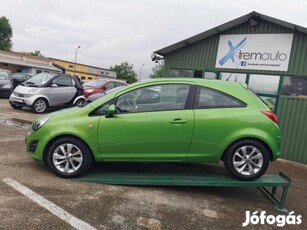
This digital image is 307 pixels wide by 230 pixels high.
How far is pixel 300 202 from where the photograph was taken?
540 cm

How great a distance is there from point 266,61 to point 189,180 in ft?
19.6

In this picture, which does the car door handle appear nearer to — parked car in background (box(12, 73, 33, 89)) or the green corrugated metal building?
the green corrugated metal building

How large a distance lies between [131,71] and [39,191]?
7931cm

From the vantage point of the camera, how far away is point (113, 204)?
419 centimetres

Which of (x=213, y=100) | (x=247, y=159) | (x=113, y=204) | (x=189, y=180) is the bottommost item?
(x=113, y=204)

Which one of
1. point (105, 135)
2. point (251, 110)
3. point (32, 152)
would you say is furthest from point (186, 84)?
point (32, 152)

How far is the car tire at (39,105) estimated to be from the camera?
37.9ft

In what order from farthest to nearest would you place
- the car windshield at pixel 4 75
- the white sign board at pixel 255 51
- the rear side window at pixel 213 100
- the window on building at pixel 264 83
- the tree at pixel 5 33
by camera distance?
the tree at pixel 5 33 → the car windshield at pixel 4 75 → the window on building at pixel 264 83 → the white sign board at pixel 255 51 → the rear side window at pixel 213 100

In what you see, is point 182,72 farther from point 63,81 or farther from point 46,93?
point 46,93

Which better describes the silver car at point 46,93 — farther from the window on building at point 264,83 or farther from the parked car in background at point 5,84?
the window on building at point 264,83

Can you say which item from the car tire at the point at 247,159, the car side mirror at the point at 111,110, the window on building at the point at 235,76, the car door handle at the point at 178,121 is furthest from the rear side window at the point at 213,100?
the window on building at the point at 235,76

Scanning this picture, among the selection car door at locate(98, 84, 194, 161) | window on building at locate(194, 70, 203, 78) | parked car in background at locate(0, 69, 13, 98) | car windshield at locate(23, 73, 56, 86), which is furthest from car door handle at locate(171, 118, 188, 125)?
parked car in background at locate(0, 69, 13, 98)

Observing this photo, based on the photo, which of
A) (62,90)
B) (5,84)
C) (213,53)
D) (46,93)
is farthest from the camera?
(5,84)

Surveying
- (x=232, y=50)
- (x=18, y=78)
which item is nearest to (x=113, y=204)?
(x=232, y=50)
